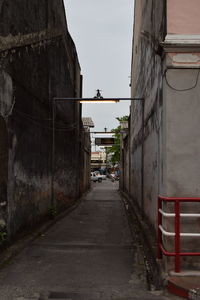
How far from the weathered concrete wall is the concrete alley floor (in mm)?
1091

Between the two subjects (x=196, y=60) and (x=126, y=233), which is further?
(x=126, y=233)

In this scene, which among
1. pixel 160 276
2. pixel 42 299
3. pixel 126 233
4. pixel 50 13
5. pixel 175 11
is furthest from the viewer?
pixel 50 13

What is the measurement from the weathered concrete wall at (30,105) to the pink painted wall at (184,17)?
3510mm

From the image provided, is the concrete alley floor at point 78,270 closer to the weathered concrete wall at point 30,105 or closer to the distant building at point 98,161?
the weathered concrete wall at point 30,105

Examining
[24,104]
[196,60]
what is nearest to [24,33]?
[24,104]

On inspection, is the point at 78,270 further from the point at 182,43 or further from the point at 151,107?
the point at 151,107

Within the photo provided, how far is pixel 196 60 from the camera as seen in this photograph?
626 centimetres

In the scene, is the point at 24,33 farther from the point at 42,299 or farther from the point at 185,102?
the point at 42,299

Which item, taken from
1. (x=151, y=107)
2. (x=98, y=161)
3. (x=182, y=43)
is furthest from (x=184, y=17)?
(x=98, y=161)

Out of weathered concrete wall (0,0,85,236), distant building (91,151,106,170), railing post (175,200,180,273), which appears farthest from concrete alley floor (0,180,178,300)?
distant building (91,151,106,170)

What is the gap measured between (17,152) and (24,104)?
1485 millimetres

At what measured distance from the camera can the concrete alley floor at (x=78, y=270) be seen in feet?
18.5

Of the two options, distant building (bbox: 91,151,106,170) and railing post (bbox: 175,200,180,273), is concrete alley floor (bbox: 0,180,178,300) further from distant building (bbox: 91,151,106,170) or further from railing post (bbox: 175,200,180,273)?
distant building (bbox: 91,151,106,170)

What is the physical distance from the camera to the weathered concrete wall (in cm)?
841
